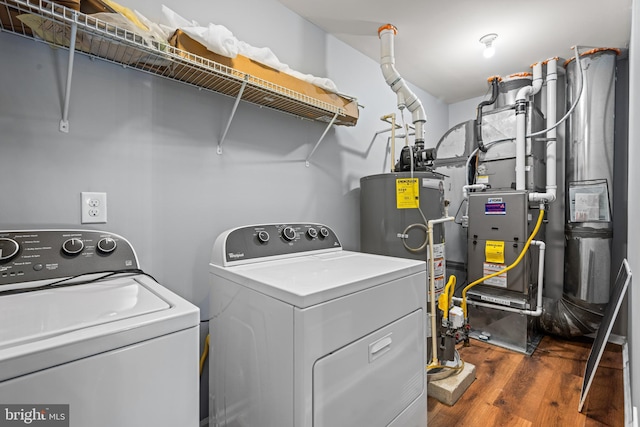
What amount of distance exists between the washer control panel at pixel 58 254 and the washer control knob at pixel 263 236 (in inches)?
20.0

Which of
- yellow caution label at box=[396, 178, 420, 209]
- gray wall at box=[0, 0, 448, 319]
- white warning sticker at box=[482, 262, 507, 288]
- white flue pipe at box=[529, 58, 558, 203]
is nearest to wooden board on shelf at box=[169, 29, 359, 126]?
gray wall at box=[0, 0, 448, 319]

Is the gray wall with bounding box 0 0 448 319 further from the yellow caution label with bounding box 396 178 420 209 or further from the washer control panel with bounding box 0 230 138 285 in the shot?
the yellow caution label with bounding box 396 178 420 209

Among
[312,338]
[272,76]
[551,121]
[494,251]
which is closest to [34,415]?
[312,338]

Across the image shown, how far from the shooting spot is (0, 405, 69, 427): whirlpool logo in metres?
0.49

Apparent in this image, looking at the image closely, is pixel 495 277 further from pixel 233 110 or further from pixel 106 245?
pixel 106 245

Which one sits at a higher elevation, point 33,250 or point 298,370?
point 33,250

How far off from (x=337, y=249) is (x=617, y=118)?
8.82ft

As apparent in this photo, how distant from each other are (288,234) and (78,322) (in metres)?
0.96

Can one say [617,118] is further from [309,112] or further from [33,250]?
[33,250]

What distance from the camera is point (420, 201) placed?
1.88 m

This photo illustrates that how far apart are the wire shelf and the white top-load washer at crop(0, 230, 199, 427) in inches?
28.1

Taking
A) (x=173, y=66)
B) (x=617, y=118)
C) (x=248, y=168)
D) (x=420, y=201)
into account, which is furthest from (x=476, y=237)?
(x=173, y=66)

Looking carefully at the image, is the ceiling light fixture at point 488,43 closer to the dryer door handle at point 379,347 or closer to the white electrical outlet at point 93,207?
the dryer door handle at point 379,347

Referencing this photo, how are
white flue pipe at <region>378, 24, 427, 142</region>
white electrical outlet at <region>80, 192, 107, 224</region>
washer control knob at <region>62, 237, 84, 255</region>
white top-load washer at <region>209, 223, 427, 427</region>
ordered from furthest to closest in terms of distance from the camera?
1. white flue pipe at <region>378, 24, 427, 142</region>
2. white electrical outlet at <region>80, 192, 107, 224</region>
3. washer control knob at <region>62, 237, 84, 255</region>
4. white top-load washer at <region>209, 223, 427, 427</region>
